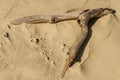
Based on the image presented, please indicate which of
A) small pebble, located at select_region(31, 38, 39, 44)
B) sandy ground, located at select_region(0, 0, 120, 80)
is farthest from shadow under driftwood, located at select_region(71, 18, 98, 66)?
small pebble, located at select_region(31, 38, 39, 44)

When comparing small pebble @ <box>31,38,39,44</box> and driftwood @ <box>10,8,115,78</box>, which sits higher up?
driftwood @ <box>10,8,115,78</box>

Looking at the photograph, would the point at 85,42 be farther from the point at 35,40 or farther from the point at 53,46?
the point at 35,40

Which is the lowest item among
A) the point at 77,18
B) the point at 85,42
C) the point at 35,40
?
the point at 85,42

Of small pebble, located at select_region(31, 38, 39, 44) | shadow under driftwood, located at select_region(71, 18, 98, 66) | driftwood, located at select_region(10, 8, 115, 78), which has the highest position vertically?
driftwood, located at select_region(10, 8, 115, 78)

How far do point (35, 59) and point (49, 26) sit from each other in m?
0.64

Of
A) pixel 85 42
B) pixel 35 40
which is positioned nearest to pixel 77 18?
pixel 85 42

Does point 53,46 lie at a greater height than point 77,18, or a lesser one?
lesser

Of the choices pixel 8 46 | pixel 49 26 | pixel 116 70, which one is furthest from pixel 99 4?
pixel 8 46

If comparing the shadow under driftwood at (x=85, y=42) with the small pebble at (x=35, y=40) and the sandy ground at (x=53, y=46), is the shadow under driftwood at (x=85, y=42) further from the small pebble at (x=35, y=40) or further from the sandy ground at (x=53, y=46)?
the small pebble at (x=35, y=40)

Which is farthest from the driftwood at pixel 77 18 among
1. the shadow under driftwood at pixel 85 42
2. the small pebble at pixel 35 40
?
the small pebble at pixel 35 40

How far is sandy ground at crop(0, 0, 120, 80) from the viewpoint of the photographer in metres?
4.71

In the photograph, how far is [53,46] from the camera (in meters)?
5.01

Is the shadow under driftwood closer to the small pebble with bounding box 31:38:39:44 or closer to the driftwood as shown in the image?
the driftwood

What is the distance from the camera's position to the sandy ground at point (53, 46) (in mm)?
4715
